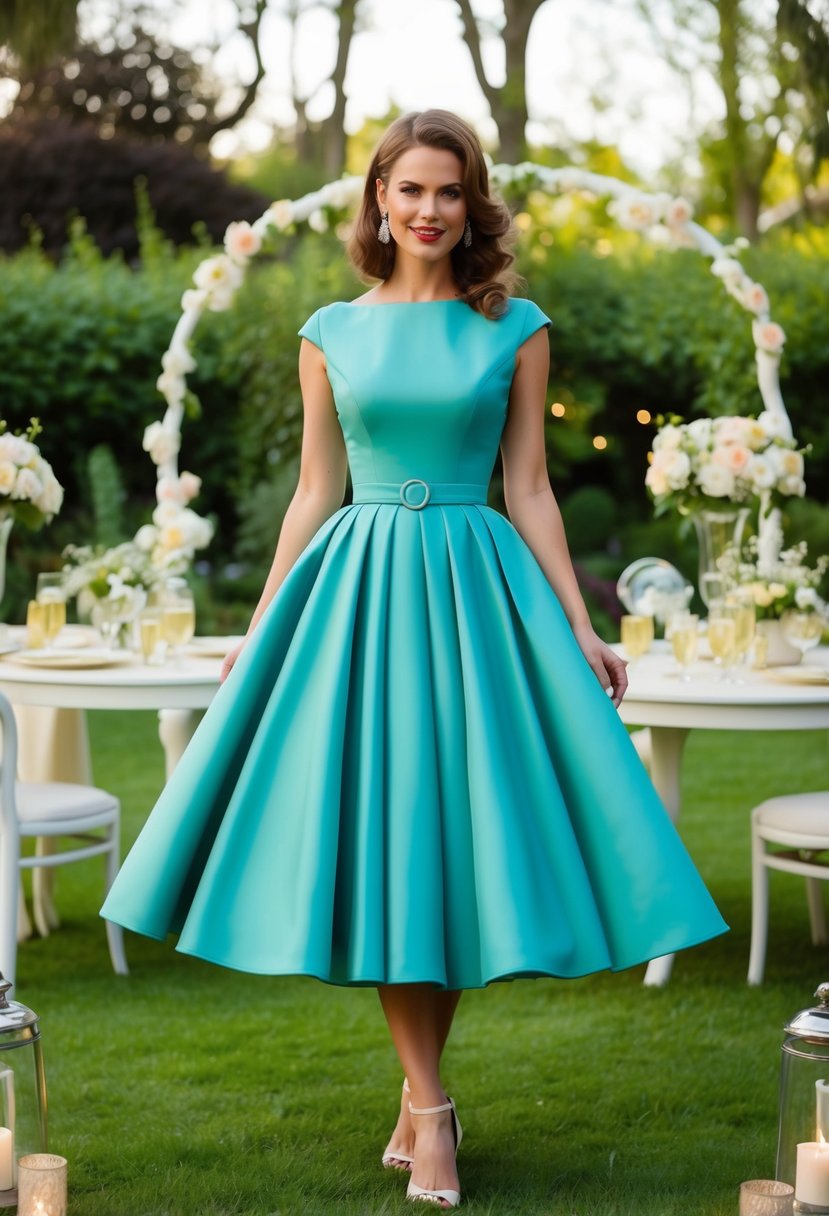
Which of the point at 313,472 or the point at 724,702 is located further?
the point at 724,702

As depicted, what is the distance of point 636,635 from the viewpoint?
470 cm

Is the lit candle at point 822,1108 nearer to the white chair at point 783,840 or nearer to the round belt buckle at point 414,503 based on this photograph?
the round belt buckle at point 414,503

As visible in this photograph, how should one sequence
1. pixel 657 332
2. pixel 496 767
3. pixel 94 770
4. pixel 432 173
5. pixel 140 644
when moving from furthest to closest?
pixel 657 332, pixel 94 770, pixel 140 644, pixel 432 173, pixel 496 767

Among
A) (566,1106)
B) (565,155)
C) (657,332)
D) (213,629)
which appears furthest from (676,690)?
(565,155)

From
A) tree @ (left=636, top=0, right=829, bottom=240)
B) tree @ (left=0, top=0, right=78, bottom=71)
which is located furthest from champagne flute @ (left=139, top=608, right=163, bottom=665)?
tree @ (left=636, top=0, right=829, bottom=240)

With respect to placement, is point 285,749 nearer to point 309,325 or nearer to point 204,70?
point 309,325

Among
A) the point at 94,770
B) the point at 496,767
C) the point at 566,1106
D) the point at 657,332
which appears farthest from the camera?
the point at 657,332

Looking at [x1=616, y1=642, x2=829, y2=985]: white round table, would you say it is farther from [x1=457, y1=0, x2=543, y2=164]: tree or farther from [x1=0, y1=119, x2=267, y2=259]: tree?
[x1=0, y1=119, x2=267, y2=259]: tree

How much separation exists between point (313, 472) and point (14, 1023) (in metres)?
1.14

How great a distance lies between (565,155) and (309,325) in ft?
59.5

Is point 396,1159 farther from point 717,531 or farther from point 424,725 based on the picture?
point 717,531

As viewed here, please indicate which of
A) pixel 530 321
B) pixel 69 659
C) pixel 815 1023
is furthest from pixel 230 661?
pixel 69 659

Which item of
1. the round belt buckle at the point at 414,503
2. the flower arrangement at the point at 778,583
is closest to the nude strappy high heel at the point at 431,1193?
the round belt buckle at the point at 414,503

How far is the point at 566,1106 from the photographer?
3.51 meters
